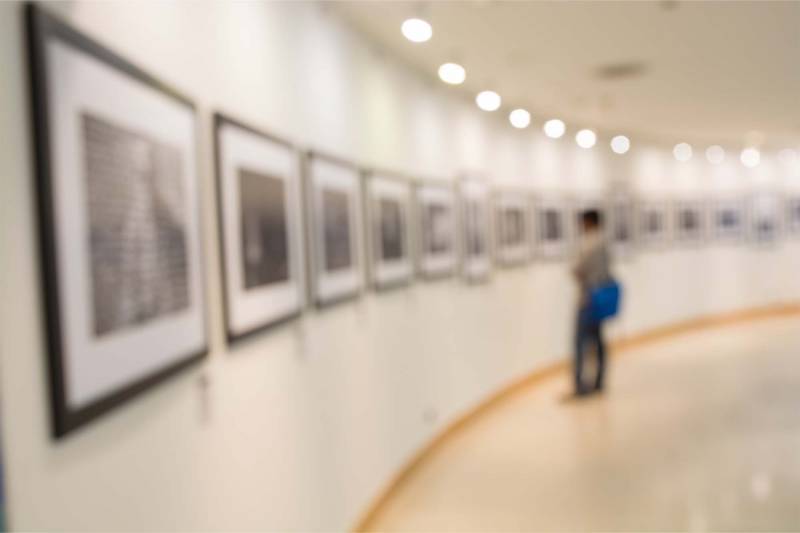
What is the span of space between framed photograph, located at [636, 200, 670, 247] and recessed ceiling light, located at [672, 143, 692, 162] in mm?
1064

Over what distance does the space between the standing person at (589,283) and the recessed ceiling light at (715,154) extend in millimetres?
6778

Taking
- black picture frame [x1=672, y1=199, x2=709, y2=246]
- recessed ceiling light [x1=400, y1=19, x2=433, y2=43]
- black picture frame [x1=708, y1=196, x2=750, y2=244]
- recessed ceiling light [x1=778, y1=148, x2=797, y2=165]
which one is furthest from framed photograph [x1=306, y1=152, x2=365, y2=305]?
recessed ceiling light [x1=778, y1=148, x2=797, y2=165]

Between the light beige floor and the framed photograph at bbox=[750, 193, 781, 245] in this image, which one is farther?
the framed photograph at bbox=[750, 193, 781, 245]

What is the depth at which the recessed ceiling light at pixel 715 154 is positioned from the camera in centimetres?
1428

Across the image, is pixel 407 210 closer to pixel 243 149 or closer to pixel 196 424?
pixel 243 149

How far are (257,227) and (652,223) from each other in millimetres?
10835

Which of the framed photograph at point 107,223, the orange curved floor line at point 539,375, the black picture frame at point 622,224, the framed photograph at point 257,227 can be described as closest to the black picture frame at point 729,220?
the orange curved floor line at point 539,375

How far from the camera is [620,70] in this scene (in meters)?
7.14

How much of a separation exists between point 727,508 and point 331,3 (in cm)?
398

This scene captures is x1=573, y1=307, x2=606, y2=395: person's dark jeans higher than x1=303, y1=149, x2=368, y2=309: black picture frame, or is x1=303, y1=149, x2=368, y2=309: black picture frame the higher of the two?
x1=303, y1=149, x2=368, y2=309: black picture frame

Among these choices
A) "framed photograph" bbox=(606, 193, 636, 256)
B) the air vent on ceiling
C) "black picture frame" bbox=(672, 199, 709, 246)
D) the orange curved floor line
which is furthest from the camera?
"black picture frame" bbox=(672, 199, 709, 246)

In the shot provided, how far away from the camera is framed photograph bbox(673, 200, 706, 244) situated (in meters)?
13.6

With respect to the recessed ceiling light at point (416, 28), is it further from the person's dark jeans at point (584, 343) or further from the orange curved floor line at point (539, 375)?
the person's dark jeans at point (584, 343)

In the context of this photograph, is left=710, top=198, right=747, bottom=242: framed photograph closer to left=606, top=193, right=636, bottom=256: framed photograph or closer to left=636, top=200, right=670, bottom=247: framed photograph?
left=636, top=200, right=670, bottom=247: framed photograph
